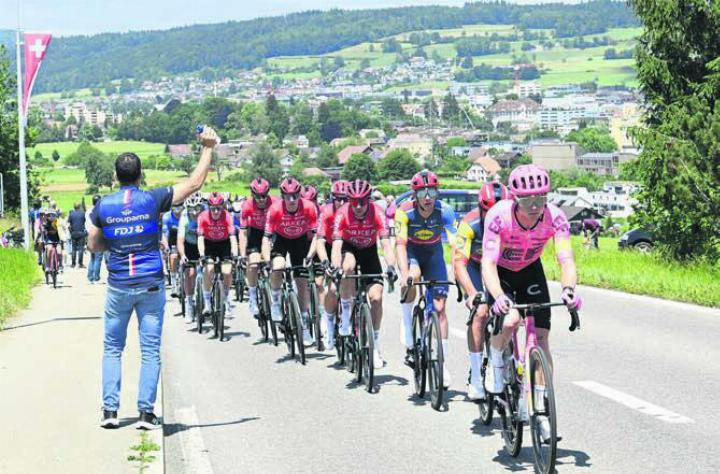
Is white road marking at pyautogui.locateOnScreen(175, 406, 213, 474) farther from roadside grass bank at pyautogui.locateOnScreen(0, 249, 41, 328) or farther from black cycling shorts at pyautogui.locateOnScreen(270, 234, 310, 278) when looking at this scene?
roadside grass bank at pyautogui.locateOnScreen(0, 249, 41, 328)

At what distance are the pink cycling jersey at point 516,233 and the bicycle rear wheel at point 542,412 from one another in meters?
0.71

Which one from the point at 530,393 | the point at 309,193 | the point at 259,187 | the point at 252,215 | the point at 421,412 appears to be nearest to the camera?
the point at 530,393

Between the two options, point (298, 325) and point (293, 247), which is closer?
point (298, 325)

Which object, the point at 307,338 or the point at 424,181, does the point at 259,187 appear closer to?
the point at 307,338

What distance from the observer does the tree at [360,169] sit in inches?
6216

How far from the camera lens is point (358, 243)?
12.1m

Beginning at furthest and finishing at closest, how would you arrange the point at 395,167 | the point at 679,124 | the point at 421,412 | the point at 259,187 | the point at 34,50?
1. the point at 395,167
2. the point at 34,50
3. the point at 679,124
4. the point at 259,187
5. the point at 421,412

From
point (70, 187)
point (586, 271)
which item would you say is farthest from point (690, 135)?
point (70, 187)

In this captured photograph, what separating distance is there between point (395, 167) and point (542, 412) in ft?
500

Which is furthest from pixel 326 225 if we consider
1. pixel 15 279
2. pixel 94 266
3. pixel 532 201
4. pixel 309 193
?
pixel 94 266

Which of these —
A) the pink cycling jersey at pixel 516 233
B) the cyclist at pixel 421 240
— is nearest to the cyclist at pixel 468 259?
the pink cycling jersey at pixel 516 233

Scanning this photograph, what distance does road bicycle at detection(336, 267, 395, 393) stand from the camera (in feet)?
36.0

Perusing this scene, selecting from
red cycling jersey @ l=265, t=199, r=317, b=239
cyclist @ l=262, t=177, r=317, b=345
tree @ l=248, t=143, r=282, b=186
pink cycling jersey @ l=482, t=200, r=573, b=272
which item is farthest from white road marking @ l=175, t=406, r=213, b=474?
tree @ l=248, t=143, r=282, b=186

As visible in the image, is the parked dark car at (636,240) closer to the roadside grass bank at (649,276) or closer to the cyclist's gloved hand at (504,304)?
the roadside grass bank at (649,276)
